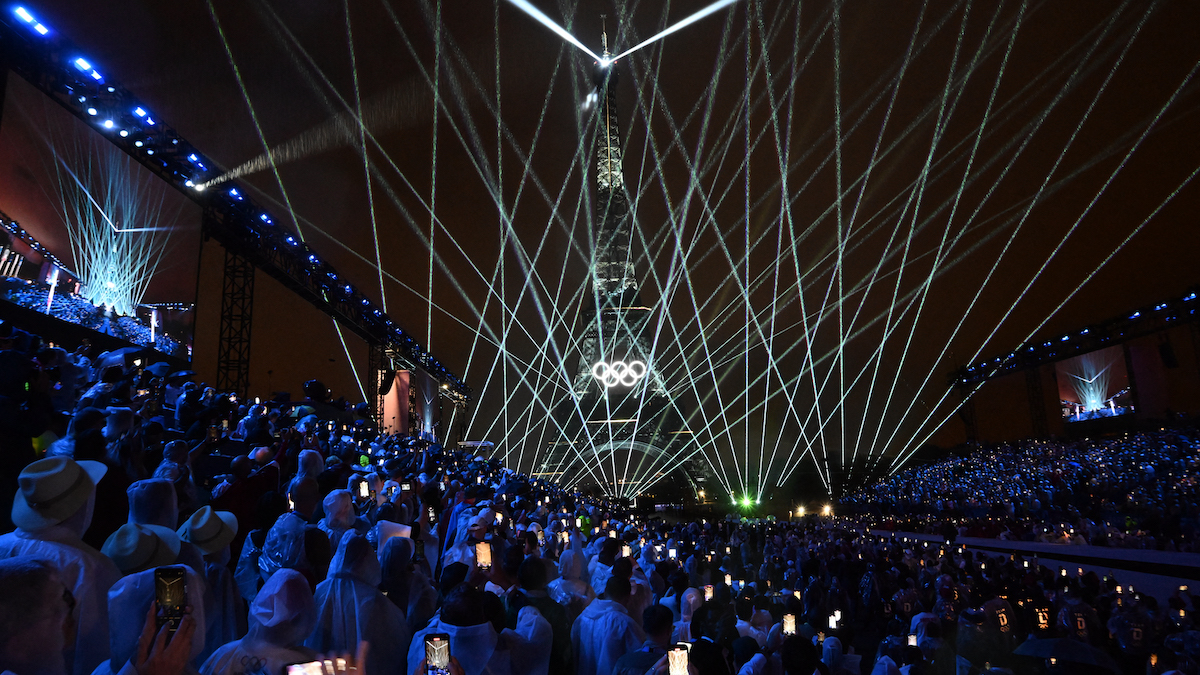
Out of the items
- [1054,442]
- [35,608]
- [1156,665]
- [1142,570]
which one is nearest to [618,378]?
[1054,442]

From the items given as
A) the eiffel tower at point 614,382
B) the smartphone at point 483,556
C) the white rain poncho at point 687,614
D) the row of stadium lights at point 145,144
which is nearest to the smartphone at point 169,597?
the smartphone at point 483,556

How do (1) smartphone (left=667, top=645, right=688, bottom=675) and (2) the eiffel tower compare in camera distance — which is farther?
(2) the eiffel tower

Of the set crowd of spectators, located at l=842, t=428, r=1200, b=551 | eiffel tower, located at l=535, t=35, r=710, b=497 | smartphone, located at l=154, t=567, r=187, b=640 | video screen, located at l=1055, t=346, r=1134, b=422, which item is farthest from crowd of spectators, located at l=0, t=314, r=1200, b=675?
eiffel tower, located at l=535, t=35, r=710, b=497

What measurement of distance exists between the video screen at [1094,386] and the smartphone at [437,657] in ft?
150

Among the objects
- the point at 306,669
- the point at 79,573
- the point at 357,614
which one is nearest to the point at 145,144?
the point at 357,614

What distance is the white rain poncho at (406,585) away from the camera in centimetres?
493

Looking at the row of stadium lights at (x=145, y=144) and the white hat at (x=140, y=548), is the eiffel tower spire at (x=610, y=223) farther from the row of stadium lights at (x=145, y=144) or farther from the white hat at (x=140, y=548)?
the white hat at (x=140, y=548)

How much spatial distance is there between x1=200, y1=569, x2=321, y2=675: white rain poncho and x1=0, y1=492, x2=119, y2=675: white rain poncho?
0.49 m

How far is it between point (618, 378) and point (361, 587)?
8370cm

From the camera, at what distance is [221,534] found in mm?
4266

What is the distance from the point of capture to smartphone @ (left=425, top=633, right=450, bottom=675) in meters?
2.78

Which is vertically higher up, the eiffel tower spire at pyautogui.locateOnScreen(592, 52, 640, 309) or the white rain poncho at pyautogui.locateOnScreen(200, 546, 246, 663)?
the eiffel tower spire at pyautogui.locateOnScreen(592, 52, 640, 309)

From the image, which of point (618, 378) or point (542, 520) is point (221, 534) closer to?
point (542, 520)

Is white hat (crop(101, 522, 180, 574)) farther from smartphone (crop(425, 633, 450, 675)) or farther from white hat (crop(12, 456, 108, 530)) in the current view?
smartphone (crop(425, 633, 450, 675))
